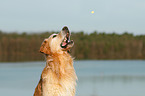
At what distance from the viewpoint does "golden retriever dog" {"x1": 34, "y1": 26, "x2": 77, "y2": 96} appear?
651cm

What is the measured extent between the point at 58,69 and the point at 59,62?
19cm

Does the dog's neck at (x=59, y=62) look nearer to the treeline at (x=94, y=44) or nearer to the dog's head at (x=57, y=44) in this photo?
the dog's head at (x=57, y=44)

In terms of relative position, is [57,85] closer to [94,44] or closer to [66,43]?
[66,43]

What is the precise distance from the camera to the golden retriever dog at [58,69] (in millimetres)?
6512

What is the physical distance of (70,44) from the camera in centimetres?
662

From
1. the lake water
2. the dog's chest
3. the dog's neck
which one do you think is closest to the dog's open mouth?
the dog's neck

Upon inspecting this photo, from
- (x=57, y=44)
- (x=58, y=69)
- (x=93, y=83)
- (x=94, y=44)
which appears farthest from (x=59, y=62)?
(x=94, y=44)

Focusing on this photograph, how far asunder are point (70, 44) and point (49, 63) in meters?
0.72

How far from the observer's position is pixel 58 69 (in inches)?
263

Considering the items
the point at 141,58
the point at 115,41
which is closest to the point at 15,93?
the point at 115,41

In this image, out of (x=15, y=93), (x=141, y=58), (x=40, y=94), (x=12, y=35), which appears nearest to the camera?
(x=40, y=94)

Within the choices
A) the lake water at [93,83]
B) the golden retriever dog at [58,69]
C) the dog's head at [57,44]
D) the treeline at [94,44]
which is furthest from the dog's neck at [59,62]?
the treeline at [94,44]

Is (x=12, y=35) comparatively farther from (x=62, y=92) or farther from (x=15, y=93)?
(x=62, y=92)

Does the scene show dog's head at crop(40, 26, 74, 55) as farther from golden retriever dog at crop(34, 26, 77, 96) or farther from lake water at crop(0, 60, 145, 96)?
lake water at crop(0, 60, 145, 96)
